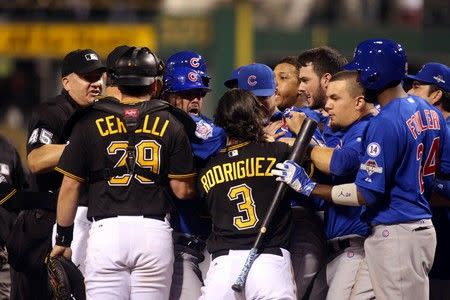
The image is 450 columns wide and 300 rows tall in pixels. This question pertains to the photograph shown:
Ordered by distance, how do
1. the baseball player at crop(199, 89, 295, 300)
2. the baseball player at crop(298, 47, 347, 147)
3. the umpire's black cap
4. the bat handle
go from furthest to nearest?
1. the baseball player at crop(298, 47, 347, 147)
2. the umpire's black cap
3. the baseball player at crop(199, 89, 295, 300)
4. the bat handle

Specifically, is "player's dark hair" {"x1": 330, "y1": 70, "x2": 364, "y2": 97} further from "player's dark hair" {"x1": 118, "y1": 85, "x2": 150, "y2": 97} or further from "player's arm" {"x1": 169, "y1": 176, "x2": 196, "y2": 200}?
"player's dark hair" {"x1": 118, "y1": 85, "x2": 150, "y2": 97}

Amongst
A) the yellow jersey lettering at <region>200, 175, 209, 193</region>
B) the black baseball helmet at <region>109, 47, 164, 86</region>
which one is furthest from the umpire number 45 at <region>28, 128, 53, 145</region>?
the yellow jersey lettering at <region>200, 175, 209, 193</region>

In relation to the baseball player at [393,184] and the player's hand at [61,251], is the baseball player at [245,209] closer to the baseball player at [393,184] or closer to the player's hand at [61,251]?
the baseball player at [393,184]

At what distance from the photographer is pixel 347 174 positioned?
6477 mm

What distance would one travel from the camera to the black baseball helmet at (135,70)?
21.1ft

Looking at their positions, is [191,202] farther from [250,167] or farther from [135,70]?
[135,70]

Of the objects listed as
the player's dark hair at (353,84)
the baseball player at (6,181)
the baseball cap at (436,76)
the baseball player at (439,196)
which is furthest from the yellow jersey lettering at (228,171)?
the baseball player at (6,181)

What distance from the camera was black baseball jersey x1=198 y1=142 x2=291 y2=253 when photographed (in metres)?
6.30

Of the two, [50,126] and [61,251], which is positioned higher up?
[50,126]

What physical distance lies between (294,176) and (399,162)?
2.00 ft

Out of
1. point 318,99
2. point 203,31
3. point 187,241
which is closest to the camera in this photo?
point 187,241

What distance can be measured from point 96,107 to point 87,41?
576 inches

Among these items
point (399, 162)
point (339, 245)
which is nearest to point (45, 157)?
point (339, 245)

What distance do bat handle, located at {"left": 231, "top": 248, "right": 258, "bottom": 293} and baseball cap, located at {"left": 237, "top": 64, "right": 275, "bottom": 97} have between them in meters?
1.27
